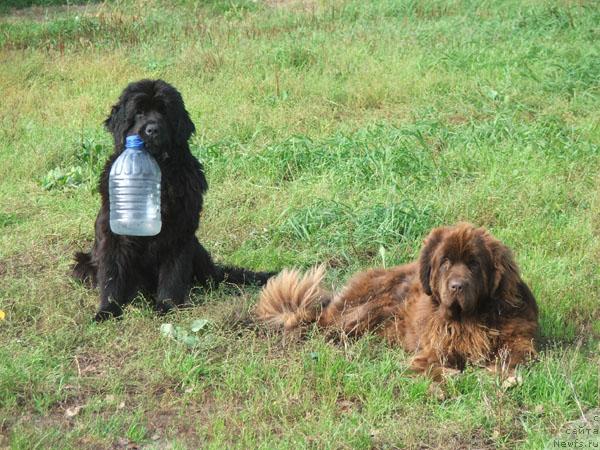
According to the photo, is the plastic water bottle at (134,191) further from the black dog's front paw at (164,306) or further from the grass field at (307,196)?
the grass field at (307,196)

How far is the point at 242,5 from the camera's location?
16.9m

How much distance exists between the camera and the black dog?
6.43 m

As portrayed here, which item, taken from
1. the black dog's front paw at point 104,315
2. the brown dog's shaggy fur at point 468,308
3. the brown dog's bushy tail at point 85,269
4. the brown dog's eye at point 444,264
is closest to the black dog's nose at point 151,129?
the brown dog's bushy tail at point 85,269

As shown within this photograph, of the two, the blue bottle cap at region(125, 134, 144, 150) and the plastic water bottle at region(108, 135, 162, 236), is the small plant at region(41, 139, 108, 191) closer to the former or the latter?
the plastic water bottle at region(108, 135, 162, 236)

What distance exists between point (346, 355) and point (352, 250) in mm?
1914

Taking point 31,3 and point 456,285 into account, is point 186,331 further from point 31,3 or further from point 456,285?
point 31,3

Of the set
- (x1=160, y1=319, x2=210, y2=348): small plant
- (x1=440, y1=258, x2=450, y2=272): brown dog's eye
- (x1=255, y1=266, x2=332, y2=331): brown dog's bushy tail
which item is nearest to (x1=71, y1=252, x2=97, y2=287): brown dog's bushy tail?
(x1=160, y1=319, x2=210, y2=348): small plant

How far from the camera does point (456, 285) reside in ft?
17.1

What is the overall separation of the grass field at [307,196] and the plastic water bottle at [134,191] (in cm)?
58

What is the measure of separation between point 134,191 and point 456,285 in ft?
8.13

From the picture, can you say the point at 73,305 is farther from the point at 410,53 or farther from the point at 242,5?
the point at 242,5

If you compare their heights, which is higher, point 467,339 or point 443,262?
point 443,262

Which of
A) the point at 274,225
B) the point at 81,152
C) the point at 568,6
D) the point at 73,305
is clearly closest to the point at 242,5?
the point at 568,6

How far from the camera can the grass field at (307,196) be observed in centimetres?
498
